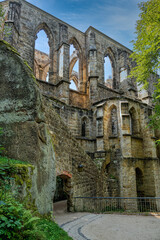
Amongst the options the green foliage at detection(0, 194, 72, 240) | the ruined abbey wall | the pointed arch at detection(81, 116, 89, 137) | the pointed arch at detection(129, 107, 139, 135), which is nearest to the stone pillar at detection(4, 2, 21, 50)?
the ruined abbey wall

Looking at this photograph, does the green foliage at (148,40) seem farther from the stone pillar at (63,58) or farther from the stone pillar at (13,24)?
the stone pillar at (13,24)

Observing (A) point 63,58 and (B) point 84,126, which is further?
(A) point 63,58

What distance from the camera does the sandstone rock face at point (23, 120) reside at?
143 inches

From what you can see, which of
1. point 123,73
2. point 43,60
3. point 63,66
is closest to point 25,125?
point 63,66

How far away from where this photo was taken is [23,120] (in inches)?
150

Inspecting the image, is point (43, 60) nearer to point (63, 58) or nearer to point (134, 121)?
point (63, 58)

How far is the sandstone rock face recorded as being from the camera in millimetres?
3639

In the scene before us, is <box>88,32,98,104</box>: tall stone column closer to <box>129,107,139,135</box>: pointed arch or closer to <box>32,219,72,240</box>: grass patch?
<box>129,107,139,135</box>: pointed arch

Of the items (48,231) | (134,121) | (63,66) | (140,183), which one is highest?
(63,66)

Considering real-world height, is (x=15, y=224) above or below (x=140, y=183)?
above

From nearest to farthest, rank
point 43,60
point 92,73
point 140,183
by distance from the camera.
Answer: point 140,183 < point 92,73 < point 43,60

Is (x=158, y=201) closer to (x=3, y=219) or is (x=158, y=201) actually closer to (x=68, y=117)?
(x=68, y=117)

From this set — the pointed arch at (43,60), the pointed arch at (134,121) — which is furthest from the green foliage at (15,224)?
the pointed arch at (43,60)

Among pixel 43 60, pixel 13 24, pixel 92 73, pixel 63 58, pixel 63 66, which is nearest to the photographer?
pixel 13 24
